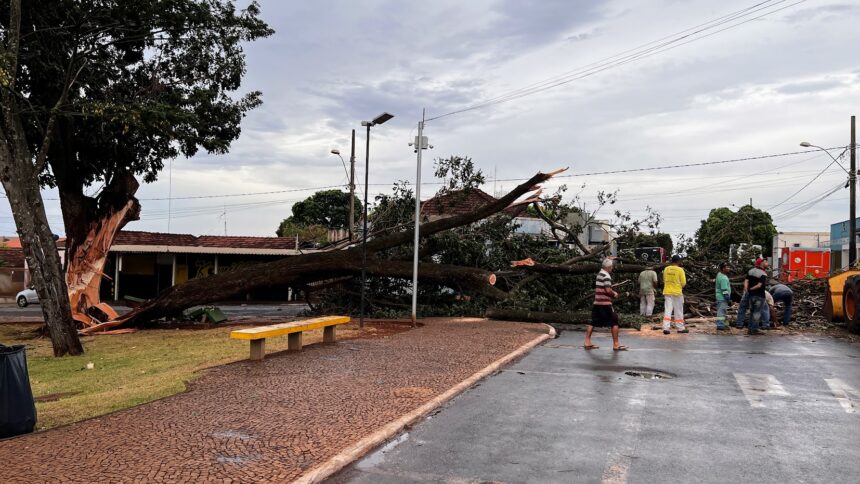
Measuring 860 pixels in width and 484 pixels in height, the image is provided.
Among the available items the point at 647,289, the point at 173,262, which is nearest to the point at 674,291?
the point at 647,289

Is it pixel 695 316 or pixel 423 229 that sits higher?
pixel 423 229

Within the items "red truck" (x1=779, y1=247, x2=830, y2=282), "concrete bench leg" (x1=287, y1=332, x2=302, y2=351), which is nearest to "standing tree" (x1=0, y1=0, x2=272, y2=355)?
"concrete bench leg" (x1=287, y1=332, x2=302, y2=351)

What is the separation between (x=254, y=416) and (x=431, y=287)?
12250 mm

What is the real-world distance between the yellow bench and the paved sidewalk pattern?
259 millimetres

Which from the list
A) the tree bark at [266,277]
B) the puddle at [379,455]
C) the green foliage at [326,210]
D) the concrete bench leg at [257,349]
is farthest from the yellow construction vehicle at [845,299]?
the green foliage at [326,210]

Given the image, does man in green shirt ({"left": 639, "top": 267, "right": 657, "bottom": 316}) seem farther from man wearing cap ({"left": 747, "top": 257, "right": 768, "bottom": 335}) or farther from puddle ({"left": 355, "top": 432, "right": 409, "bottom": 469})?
puddle ({"left": 355, "top": 432, "right": 409, "bottom": 469})

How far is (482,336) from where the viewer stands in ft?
38.1

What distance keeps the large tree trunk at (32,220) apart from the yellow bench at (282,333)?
436 centimetres

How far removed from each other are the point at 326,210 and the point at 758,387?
52852 mm

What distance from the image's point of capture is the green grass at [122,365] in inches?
252

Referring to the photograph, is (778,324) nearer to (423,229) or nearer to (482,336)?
(482,336)

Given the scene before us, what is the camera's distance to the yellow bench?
860 centimetres

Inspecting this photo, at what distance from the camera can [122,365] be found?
32.7 feet

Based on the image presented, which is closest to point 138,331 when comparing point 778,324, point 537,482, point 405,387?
point 405,387
